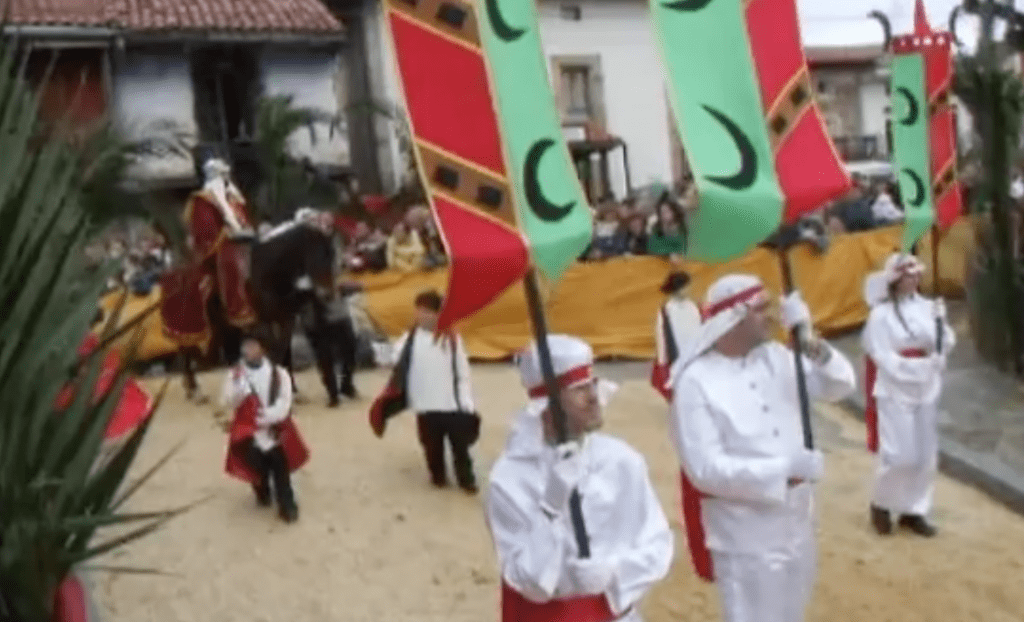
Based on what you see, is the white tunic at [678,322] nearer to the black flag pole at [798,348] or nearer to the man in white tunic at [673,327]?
the man in white tunic at [673,327]

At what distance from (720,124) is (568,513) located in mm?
1581

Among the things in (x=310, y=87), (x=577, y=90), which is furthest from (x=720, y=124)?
(x=577, y=90)

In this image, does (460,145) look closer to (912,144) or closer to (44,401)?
(44,401)

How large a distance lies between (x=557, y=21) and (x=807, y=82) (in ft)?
76.5

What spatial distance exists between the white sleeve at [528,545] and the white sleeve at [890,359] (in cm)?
487

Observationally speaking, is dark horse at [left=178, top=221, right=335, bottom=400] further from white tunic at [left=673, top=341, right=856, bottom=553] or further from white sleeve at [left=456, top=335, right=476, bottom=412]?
white tunic at [left=673, top=341, right=856, bottom=553]

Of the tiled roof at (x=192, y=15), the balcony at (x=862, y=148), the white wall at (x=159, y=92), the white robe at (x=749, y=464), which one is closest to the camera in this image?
the white robe at (x=749, y=464)

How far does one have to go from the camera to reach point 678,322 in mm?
11836

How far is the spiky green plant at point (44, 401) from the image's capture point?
2268 millimetres

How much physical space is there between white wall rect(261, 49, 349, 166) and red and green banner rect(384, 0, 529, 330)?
1987 cm

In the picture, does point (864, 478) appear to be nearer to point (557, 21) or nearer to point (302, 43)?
point (302, 43)

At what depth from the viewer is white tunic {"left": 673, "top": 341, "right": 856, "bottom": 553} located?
18.8ft

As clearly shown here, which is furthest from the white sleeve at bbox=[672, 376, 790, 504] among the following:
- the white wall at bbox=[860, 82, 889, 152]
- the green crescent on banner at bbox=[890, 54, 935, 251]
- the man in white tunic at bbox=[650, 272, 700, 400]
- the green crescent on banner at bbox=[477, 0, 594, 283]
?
the white wall at bbox=[860, 82, 889, 152]

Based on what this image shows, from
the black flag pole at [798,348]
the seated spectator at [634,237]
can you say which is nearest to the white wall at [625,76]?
the seated spectator at [634,237]
